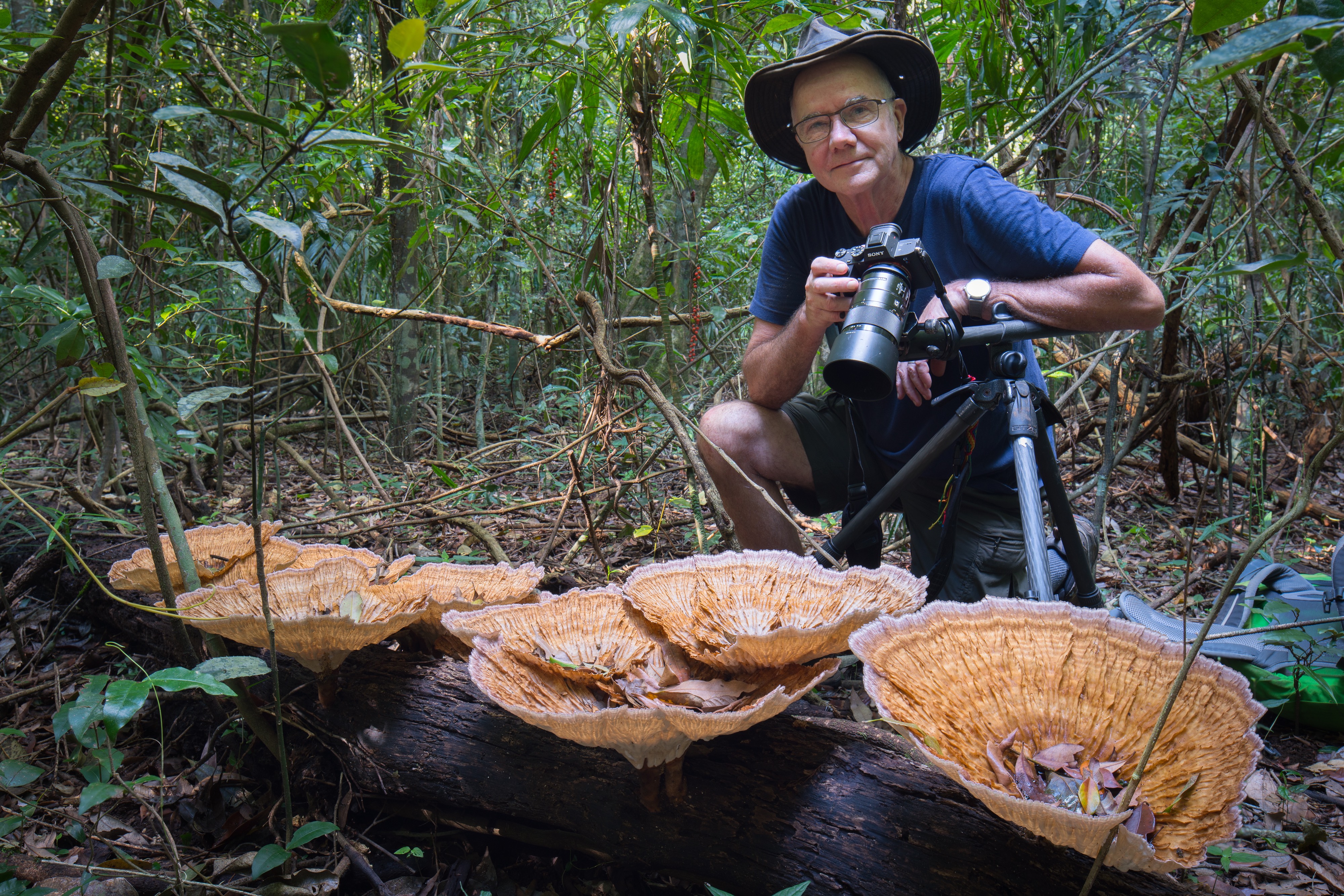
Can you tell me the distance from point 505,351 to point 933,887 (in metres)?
7.52

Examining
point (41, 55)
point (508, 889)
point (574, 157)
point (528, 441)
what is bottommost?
point (508, 889)

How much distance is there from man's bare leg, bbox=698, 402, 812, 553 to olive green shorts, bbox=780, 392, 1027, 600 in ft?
0.20

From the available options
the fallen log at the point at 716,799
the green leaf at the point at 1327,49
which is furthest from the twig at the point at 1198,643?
the green leaf at the point at 1327,49

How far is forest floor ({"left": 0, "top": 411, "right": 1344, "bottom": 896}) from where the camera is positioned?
132 cm

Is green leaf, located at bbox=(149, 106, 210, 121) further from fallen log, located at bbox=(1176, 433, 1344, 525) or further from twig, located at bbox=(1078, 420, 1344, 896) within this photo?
fallen log, located at bbox=(1176, 433, 1344, 525)

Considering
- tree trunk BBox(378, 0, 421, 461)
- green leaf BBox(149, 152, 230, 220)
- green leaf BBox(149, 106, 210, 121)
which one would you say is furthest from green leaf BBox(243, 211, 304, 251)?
tree trunk BBox(378, 0, 421, 461)

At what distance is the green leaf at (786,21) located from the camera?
7.45ft

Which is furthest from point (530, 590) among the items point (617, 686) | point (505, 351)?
point (505, 351)

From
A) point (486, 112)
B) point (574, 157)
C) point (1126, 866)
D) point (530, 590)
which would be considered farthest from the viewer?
point (574, 157)

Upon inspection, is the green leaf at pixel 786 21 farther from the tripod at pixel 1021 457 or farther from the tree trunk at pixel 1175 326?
the tree trunk at pixel 1175 326

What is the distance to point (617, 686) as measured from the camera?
1309 mm

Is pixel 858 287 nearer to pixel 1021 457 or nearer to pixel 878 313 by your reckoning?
pixel 878 313

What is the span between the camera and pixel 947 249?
224 cm

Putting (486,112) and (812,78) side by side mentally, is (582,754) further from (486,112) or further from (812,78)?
(486,112)
